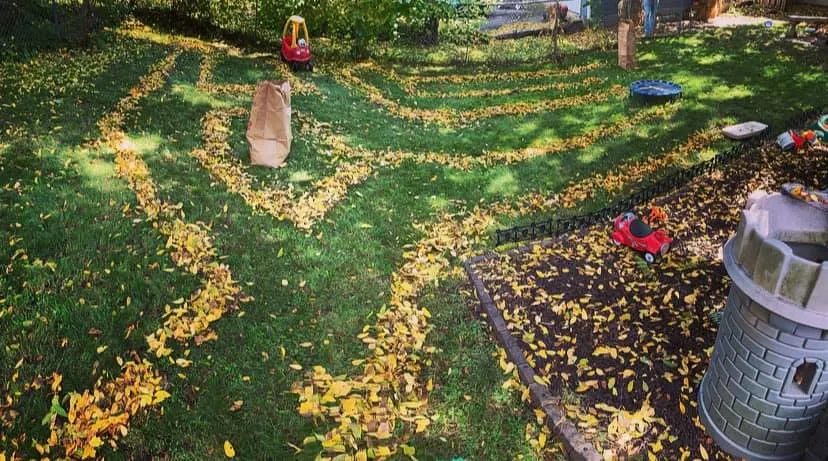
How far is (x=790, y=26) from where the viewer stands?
16.5 meters

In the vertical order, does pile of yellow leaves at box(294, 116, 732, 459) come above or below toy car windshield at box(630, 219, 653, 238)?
below

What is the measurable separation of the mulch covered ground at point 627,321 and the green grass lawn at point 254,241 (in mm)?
518

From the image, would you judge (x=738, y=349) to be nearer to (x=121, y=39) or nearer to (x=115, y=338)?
(x=115, y=338)

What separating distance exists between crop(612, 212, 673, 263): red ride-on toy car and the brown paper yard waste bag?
534cm

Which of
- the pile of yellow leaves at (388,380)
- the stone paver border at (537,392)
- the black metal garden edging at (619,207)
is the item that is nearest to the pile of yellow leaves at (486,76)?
the black metal garden edging at (619,207)

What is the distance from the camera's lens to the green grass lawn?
4.72 metres

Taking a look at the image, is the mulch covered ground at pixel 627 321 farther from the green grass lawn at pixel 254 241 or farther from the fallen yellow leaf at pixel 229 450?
the fallen yellow leaf at pixel 229 450

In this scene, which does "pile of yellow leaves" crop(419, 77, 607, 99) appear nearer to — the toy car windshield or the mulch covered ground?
the mulch covered ground

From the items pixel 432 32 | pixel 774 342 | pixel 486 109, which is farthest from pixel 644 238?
pixel 432 32

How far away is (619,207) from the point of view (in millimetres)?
7254

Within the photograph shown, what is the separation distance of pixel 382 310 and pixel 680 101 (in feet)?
29.0

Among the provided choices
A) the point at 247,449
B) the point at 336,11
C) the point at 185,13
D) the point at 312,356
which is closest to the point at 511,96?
the point at 336,11

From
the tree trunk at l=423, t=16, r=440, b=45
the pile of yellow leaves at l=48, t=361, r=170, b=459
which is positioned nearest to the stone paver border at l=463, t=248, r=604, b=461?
the pile of yellow leaves at l=48, t=361, r=170, b=459

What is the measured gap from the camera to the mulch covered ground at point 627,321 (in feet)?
14.8
